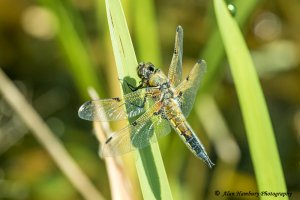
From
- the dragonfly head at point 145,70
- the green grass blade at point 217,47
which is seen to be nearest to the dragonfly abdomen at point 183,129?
the dragonfly head at point 145,70

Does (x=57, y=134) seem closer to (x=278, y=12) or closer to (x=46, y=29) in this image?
(x=46, y=29)

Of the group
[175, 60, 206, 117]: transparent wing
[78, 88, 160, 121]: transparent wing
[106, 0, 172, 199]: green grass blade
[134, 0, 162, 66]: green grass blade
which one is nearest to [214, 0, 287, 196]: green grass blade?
[106, 0, 172, 199]: green grass blade

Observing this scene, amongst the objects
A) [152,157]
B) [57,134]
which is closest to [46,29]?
[57,134]

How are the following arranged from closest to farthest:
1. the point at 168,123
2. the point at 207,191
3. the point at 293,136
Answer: the point at 168,123
the point at 207,191
the point at 293,136

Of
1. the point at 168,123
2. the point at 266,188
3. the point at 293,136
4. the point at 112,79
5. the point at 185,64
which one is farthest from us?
the point at 185,64

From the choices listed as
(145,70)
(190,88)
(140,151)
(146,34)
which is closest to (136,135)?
(140,151)

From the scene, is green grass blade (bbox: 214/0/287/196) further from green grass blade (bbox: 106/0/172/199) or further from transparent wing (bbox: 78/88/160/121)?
transparent wing (bbox: 78/88/160/121)

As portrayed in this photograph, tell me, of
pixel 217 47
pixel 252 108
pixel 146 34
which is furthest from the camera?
pixel 146 34

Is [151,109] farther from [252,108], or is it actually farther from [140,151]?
[252,108]
